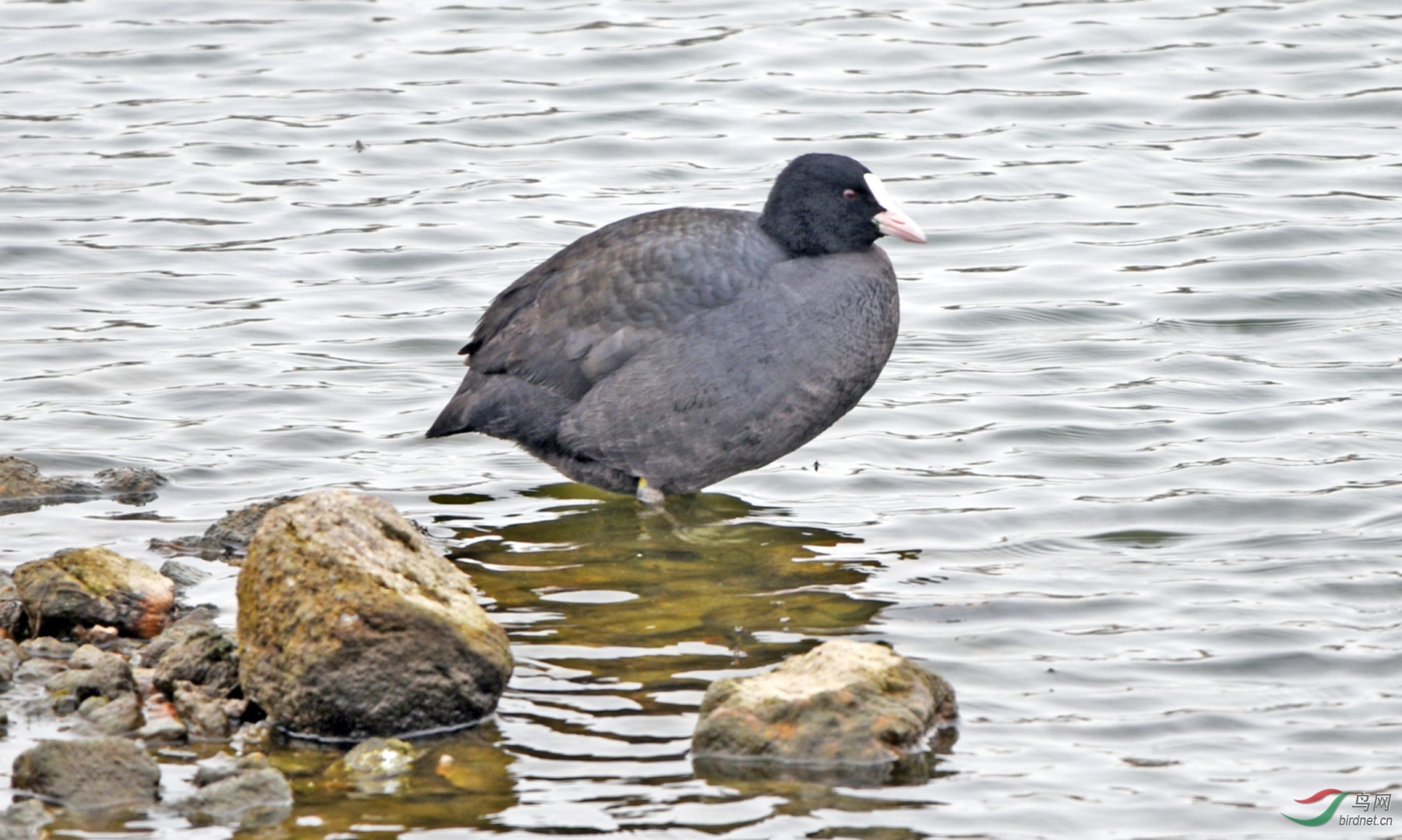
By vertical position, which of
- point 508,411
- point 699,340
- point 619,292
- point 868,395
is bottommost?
point 868,395

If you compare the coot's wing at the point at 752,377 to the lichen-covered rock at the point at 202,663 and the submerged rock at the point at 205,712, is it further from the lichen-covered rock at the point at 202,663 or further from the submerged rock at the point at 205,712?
the submerged rock at the point at 205,712

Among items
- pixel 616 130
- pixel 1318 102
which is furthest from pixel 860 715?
pixel 1318 102

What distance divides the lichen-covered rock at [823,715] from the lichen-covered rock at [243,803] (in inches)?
44.9

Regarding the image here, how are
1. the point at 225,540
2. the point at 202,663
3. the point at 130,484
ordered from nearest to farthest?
the point at 202,663 < the point at 225,540 < the point at 130,484

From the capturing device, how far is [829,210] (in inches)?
306

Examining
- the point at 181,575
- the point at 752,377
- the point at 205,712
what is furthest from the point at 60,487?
the point at 752,377

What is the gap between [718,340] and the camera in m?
7.54

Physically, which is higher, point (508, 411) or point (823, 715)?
point (508, 411)

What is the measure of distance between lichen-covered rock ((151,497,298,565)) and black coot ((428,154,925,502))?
104 centimetres

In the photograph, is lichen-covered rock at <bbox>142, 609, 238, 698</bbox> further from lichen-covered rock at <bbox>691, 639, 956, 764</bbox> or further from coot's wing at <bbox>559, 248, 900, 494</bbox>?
coot's wing at <bbox>559, 248, 900, 494</bbox>

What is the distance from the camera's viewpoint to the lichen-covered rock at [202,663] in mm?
5820

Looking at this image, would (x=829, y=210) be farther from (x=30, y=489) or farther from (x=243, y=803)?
(x=243, y=803)

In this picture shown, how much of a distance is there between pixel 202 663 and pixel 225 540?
1461 millimetres

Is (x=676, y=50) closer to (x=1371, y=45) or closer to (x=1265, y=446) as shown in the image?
(x=1371, y=45)
